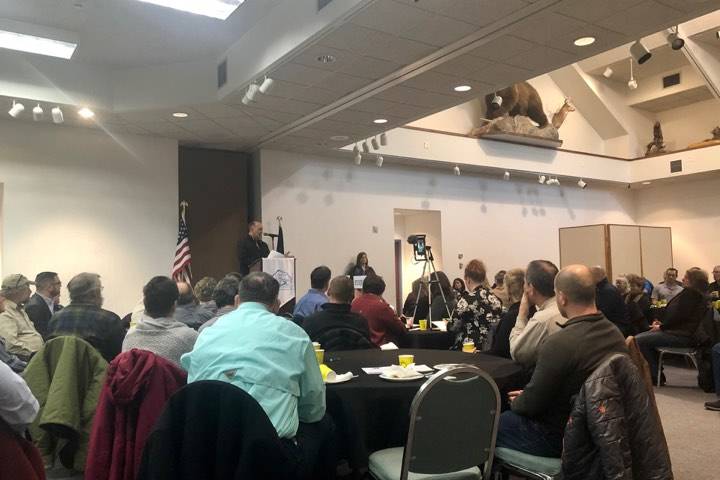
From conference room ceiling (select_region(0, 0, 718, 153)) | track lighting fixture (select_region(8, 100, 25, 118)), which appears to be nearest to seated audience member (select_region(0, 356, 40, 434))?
conference room ceiling (select_region(0, 0, 718, 153))

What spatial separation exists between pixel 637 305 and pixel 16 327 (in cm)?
645

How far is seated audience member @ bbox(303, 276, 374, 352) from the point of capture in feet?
12.1

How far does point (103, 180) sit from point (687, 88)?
1138 centimetres

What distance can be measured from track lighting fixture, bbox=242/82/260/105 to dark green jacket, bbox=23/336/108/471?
3083mm

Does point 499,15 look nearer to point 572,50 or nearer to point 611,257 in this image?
point 572,50

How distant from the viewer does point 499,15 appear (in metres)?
4.16

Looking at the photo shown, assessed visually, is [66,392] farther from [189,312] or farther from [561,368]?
[561,368]

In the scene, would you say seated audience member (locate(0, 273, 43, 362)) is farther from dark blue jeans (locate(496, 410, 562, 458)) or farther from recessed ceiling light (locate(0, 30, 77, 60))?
dark blue jeans (locate(496, 410, 562, 458))

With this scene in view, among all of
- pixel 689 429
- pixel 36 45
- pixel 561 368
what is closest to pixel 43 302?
pixel 36 45

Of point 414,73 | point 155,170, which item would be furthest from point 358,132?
point 155,170

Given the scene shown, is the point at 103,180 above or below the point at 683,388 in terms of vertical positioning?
above

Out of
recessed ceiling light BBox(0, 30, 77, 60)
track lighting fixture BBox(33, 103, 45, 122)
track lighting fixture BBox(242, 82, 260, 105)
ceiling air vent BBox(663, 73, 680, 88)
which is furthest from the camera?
ceiling air vent BBox(663, 73, 680, 88)

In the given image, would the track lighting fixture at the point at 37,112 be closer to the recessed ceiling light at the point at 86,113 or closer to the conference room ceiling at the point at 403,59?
the recessed ceiling light at the point at 86,113

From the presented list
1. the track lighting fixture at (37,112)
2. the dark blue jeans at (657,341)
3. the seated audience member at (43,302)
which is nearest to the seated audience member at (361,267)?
the dark blue jeans at (657,341)
